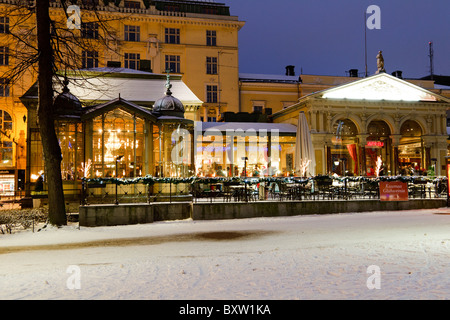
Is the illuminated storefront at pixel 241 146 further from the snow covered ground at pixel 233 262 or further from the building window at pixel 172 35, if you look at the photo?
the snow covered ground at pixel 233 262

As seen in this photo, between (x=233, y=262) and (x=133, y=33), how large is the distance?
42671 millimetres

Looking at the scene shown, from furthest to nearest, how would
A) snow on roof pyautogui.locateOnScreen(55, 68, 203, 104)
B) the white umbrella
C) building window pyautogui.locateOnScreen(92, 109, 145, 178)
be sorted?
1. snow on roof pyautogui.locateOnScreen(55, 68, 203, 104)
2. the white umbrella
3. building window pyautogui.locateOnScreen(92, 109, 145, 178)

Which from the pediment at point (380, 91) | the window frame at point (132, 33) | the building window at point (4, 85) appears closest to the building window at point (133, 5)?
the window frame at point (132, 33)

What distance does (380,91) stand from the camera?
37.3 m

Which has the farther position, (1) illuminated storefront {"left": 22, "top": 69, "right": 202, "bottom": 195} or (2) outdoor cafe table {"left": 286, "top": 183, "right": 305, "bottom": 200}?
(1) illuminated storefront {"left": 22, "top": 69, "right": 202, "bottom": 195}

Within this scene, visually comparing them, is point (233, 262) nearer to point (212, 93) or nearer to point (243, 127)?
point (243, 127)

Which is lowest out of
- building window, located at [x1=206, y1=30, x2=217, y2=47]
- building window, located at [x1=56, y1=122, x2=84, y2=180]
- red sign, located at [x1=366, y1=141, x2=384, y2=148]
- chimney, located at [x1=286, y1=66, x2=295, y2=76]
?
building window, located at [x1=56, y1=122, x2=84, y2=180]

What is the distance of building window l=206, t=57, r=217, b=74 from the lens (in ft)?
154

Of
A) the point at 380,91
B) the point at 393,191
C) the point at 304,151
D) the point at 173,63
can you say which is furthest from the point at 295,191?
the point at 173,63

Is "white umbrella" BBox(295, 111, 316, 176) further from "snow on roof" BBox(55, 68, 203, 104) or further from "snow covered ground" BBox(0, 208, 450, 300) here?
"snow covered ground" BBox(0, 208, 450, 300)

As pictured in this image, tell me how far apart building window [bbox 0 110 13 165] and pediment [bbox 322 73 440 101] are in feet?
99.0

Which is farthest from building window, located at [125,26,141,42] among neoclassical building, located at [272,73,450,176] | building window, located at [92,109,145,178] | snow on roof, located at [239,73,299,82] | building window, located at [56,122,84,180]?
Result: building window, located at [92,109,145,178]
